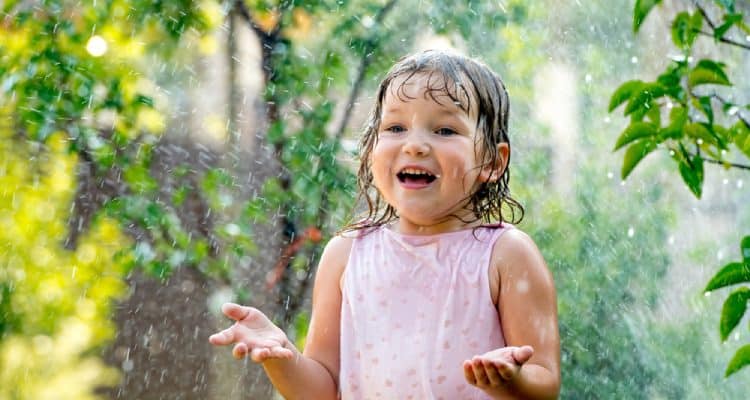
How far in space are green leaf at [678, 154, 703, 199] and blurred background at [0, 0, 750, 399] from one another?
1.38 m

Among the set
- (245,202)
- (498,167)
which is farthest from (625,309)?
(498,167)

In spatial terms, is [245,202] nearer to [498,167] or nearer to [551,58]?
[551,58]

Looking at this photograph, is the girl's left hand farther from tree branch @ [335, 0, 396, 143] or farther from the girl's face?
tree branch @ [335, 0, 396, 143]

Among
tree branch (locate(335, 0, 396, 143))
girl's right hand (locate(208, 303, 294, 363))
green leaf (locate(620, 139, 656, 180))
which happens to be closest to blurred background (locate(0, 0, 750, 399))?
tree branch (locate(335, 0, 396, 143))

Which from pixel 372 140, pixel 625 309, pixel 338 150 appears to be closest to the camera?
pixel 372 140

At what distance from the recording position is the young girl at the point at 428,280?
126 cm

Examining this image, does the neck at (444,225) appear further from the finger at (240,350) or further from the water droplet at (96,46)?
the water droplet at (96,46)

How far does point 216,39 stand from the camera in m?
3.06

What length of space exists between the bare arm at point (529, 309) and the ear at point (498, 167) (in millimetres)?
84

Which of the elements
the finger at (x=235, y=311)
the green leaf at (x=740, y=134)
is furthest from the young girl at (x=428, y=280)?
the green leaf at (x=740, y=134)

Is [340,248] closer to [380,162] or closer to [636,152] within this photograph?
[380,162]

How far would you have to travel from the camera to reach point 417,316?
130 centimetres

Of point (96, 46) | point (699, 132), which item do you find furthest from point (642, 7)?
point (96, 46)

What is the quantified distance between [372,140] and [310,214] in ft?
5.01
